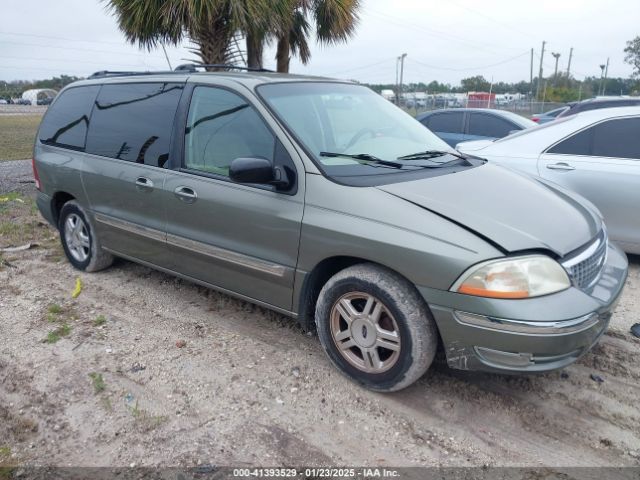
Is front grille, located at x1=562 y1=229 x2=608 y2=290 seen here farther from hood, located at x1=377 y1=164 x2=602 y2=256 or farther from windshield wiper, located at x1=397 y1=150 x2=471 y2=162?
windshield wiper, located at x1=397 y1=150 x2=471 y2=162

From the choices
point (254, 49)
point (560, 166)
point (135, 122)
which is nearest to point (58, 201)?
point (135, 122)

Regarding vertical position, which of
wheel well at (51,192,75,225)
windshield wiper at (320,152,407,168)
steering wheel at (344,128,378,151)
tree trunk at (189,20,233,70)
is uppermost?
tree trunk at (189,20,233,70)

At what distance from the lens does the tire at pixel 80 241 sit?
487 centimetres

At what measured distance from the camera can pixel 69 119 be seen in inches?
193

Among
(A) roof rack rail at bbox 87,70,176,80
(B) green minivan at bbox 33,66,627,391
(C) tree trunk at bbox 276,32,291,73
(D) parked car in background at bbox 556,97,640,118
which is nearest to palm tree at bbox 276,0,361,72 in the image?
(C) tree trunk at bbox 276,32,291,73

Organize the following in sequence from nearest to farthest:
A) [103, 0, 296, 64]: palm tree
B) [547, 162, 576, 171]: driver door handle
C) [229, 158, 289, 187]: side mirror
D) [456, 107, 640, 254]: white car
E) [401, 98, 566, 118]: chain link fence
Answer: [229, 158, 289, 187]: side mirror
[456, 107, 640, 254]: white car
[547, 162, 576, 171]: driver door handle
[103, 0, 296, 64]: palm tree
[401, 98, 566, 118]: chain link fence

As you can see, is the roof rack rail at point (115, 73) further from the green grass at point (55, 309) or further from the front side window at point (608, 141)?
the front side window at point (608, 141)

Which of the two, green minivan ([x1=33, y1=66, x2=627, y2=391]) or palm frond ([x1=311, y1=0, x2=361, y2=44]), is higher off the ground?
palm frond ([x1=311, y1=0, x2=361, y2=44])

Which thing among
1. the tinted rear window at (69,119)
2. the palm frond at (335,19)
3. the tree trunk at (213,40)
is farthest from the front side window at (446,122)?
the tinted rear window at (69,119)

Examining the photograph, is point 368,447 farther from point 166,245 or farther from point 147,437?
point 166,245

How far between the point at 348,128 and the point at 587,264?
5.53 feet

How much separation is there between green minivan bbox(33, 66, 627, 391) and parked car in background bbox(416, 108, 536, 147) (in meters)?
5.49

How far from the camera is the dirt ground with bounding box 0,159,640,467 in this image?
262cm

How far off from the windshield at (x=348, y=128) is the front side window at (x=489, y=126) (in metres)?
5.47
